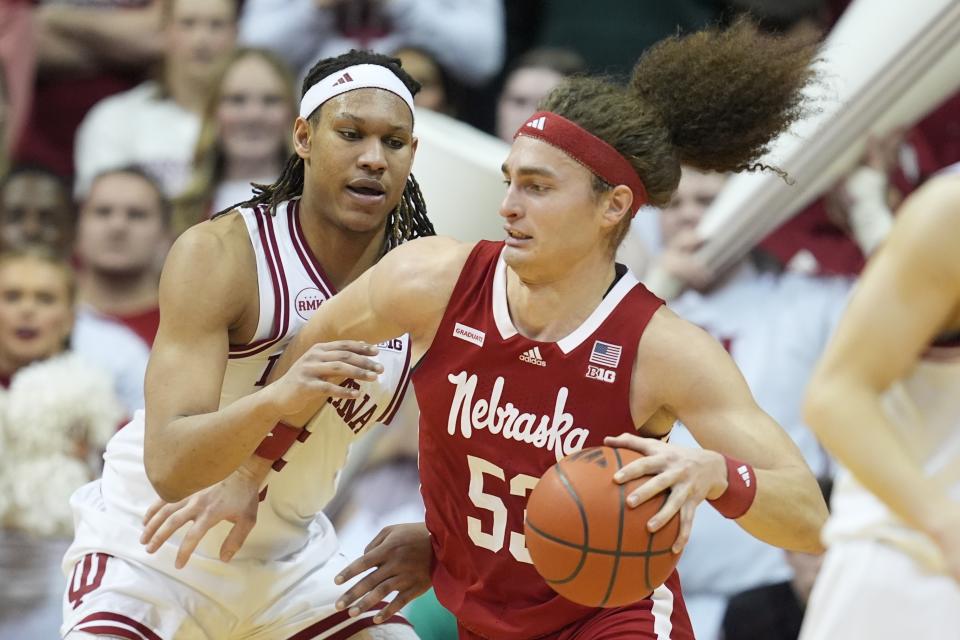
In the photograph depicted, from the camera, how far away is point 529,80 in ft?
24.8

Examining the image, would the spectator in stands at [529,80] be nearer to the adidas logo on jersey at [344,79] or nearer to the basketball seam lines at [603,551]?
the adidas logo on jersey at [344,79]

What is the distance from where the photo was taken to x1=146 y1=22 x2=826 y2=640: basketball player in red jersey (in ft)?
12.1

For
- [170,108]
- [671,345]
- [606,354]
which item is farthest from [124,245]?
[671,345]

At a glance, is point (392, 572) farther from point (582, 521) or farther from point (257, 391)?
point (582, 521)

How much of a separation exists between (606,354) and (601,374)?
0.18 feet

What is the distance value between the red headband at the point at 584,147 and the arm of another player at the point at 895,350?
1.10m

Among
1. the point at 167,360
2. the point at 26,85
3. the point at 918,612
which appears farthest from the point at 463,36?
the point at 918,612

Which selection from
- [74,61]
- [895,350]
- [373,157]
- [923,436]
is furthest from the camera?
[74,61]

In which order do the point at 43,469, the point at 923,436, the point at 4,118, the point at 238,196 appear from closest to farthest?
the point at 923,436 → the point at 43,469 → the point at 238,196 → the point at 4,118

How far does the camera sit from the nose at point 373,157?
422 centimetres

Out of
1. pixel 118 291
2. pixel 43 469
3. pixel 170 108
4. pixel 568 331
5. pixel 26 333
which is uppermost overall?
pixel 170 108

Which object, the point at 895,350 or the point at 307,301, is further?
the point at 307,301

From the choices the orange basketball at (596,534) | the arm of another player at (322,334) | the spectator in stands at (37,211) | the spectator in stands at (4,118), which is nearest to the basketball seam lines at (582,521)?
the orange basketball at (596,534)

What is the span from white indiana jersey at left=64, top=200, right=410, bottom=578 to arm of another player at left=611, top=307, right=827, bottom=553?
100cm
